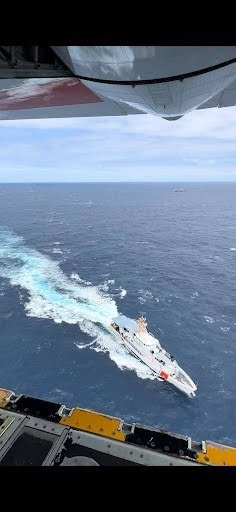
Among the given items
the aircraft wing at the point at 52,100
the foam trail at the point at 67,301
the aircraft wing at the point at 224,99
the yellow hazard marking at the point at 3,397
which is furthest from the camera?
the foam trail at the point at 67,301

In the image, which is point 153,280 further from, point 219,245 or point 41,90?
point 41,90

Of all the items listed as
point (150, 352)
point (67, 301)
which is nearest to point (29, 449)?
point (150, 352)

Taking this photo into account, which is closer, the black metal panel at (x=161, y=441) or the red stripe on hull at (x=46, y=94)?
the red stripe on hull at (x=46, y=94)

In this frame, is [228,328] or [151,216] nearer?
[228,328]

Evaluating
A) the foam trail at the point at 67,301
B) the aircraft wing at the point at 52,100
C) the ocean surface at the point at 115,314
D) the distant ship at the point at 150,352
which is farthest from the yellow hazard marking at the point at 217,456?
the foam trail at the point at 67,301

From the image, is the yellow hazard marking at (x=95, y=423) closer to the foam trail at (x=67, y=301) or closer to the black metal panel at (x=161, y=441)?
the black metal panel at (x=161, y=441)
